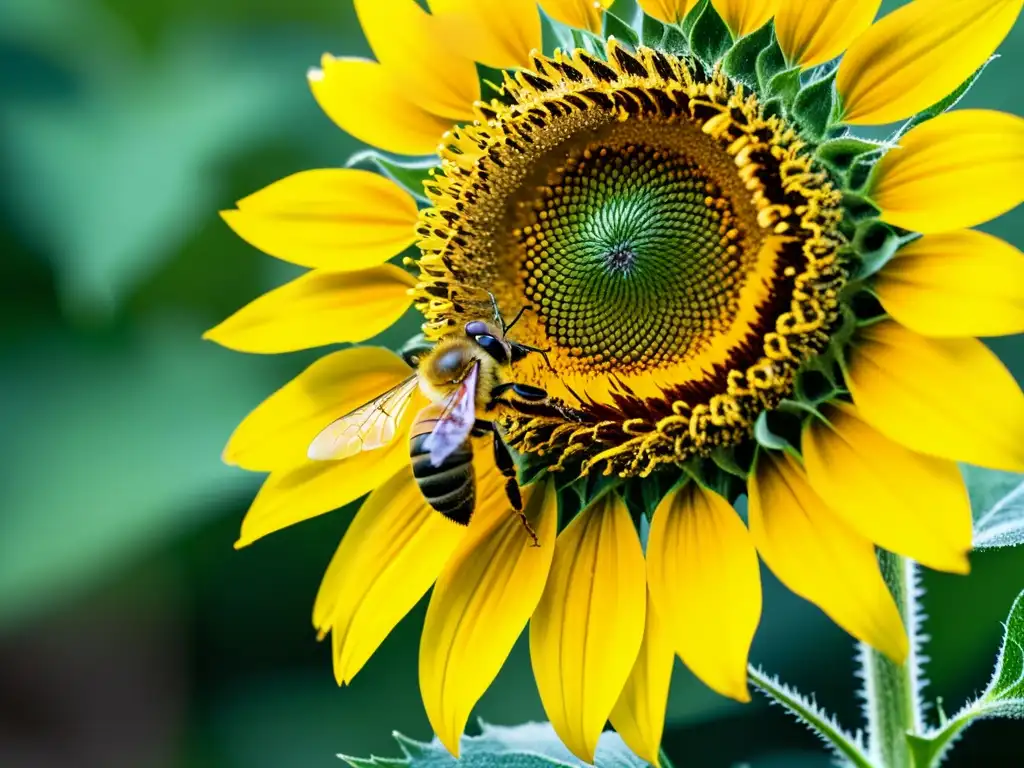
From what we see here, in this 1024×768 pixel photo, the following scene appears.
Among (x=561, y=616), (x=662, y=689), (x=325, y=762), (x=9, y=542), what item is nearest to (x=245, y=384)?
(x=9, y=542)

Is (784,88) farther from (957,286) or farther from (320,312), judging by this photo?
(320,312)

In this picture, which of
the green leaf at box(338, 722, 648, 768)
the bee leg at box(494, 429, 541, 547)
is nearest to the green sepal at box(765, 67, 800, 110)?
the bee leg at box(494, 429, 541, 547)

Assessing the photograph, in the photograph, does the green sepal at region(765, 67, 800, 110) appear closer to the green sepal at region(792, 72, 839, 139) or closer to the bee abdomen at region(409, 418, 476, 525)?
the green sepal at region(792, 72, 839, 139)

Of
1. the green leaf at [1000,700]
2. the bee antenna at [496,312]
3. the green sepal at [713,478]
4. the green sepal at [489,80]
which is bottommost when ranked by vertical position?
the green leaf at [1000,700]

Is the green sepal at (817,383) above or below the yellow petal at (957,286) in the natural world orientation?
below

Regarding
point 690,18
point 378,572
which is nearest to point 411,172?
point 690,18

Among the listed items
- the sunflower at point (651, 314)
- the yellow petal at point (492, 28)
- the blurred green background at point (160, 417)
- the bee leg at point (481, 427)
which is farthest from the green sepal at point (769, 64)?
the blurred green background at point (160, 417)

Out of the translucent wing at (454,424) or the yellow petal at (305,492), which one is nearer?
the translucent wing at (454,424)

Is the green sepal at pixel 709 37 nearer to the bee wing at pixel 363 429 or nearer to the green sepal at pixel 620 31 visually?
the green sepal at pixel 620 31
